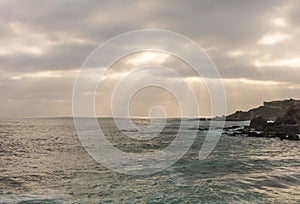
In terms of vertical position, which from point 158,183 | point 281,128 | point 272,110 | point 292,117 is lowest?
point 158,183

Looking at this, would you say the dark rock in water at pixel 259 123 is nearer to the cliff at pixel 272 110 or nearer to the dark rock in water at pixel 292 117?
the dark rock in water at pixel 292 117

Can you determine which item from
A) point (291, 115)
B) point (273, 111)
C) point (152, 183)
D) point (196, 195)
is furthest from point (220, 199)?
point (273, 111)

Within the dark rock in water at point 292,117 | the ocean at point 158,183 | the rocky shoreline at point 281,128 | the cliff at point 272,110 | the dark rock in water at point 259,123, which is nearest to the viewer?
the ocean at point 158,183

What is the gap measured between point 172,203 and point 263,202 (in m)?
4.21

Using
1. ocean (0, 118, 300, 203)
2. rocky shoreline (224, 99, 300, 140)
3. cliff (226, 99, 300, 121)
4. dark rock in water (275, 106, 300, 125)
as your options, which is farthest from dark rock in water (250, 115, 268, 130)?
cliff (226, 99, 300, 121)

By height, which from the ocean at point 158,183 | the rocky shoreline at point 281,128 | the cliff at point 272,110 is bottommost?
the ocean at point 158,183

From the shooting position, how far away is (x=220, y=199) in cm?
1480

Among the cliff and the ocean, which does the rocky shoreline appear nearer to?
the ocean

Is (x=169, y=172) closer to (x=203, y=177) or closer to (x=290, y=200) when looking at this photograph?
(x=203, y=177)

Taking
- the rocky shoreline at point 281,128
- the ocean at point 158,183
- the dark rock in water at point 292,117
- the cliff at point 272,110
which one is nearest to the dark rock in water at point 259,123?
the rocky shoreline at point 281,128

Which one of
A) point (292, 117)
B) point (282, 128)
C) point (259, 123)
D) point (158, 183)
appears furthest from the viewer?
point (259, 123)

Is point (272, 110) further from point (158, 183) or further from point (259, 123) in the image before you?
point (158, 183)

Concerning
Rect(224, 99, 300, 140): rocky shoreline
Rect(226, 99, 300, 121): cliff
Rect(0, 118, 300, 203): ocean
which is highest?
Rect(226, 99, 300, 121): cliff

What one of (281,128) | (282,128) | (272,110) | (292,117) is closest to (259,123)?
(292,117)
